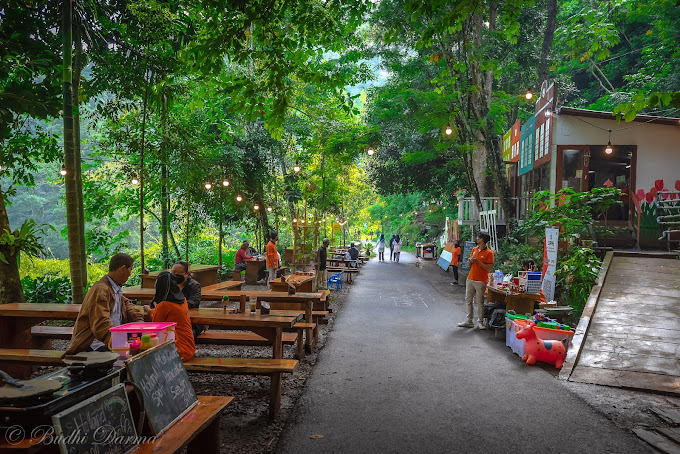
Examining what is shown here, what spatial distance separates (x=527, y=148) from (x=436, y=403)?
15461 millimetres

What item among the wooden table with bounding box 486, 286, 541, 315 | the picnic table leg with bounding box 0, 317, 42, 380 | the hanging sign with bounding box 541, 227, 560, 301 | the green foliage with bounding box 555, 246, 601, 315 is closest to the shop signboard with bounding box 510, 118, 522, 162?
the green foliage with bounding box 555, 246, 601, 315

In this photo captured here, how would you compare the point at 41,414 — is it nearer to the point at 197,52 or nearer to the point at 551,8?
the point at 197,52

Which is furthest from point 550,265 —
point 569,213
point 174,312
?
point 174,312

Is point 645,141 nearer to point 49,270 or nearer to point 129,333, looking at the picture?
point 129,333

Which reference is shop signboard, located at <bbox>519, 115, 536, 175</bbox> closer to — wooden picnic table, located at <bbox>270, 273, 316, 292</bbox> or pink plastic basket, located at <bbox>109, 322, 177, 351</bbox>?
wooden picnic table, located at <bbox>270, 273, 316, 292</bbox>

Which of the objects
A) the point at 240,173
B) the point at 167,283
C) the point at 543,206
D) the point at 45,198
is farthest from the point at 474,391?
the point at 45,198

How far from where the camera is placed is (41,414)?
7.36ft

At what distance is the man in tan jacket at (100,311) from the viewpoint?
440 centimetres

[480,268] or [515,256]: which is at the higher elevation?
[480,268]

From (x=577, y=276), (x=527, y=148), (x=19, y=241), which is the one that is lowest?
→ (x=577, y=276)

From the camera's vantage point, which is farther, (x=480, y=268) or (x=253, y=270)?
(x=253, y=270)

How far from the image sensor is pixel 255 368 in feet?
15.4

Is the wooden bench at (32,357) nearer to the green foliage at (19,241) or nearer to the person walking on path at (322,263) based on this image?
the green foliage at (19,241)

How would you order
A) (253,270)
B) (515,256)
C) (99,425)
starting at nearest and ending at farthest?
(99,425) → (515,256) → (253,270)
